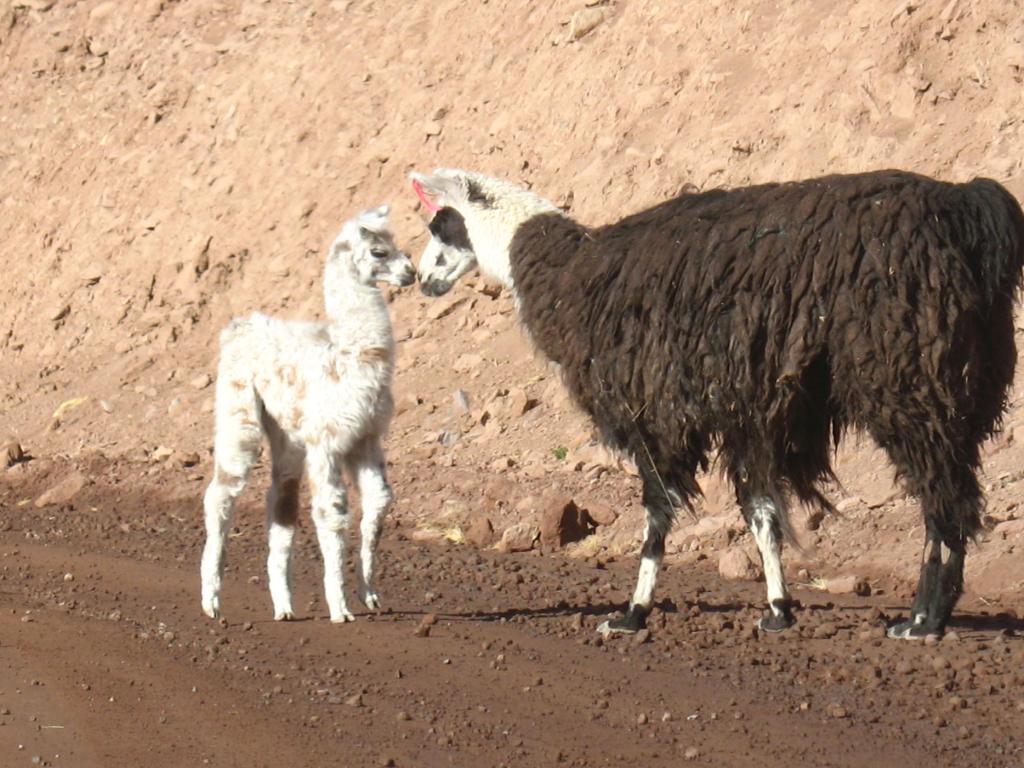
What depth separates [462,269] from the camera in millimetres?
10031

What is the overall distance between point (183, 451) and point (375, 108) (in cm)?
512

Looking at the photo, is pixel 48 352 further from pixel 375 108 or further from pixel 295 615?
pixel 295 615

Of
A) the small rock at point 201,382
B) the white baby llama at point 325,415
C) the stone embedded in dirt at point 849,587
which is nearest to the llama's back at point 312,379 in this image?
the white baby llama at point 325,415

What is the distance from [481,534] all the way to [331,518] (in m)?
3.18

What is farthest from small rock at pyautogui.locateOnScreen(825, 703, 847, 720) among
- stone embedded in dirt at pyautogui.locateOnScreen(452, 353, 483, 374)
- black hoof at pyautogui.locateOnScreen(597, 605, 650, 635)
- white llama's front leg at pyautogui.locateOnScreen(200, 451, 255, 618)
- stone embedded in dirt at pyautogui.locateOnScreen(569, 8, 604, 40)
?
stone embedded in dirt at pyautogui.locateOnScreen(569, 8, 604, 40)

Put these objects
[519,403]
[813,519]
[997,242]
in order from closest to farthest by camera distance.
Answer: [997,242]
[813,519]
[519,403]

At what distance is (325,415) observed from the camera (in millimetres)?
8695

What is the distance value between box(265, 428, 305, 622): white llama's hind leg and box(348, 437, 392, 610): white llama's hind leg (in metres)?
0.35

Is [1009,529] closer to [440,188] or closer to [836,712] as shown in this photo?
[836,712]

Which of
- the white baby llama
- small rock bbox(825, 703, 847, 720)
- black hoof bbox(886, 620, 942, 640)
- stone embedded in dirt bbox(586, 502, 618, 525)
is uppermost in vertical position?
the white baby llama

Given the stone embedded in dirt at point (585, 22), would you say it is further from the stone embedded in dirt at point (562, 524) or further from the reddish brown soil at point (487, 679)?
the reddish brown soil at point (487, 679)

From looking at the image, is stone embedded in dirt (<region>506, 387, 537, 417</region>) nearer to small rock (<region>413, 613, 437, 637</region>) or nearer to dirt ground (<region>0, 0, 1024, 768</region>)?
dirt ground (<region>0, 0, 1024, 768</region>)

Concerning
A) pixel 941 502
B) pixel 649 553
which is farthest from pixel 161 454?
pixel 941 502

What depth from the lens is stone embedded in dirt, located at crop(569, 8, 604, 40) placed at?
17.8 meters
